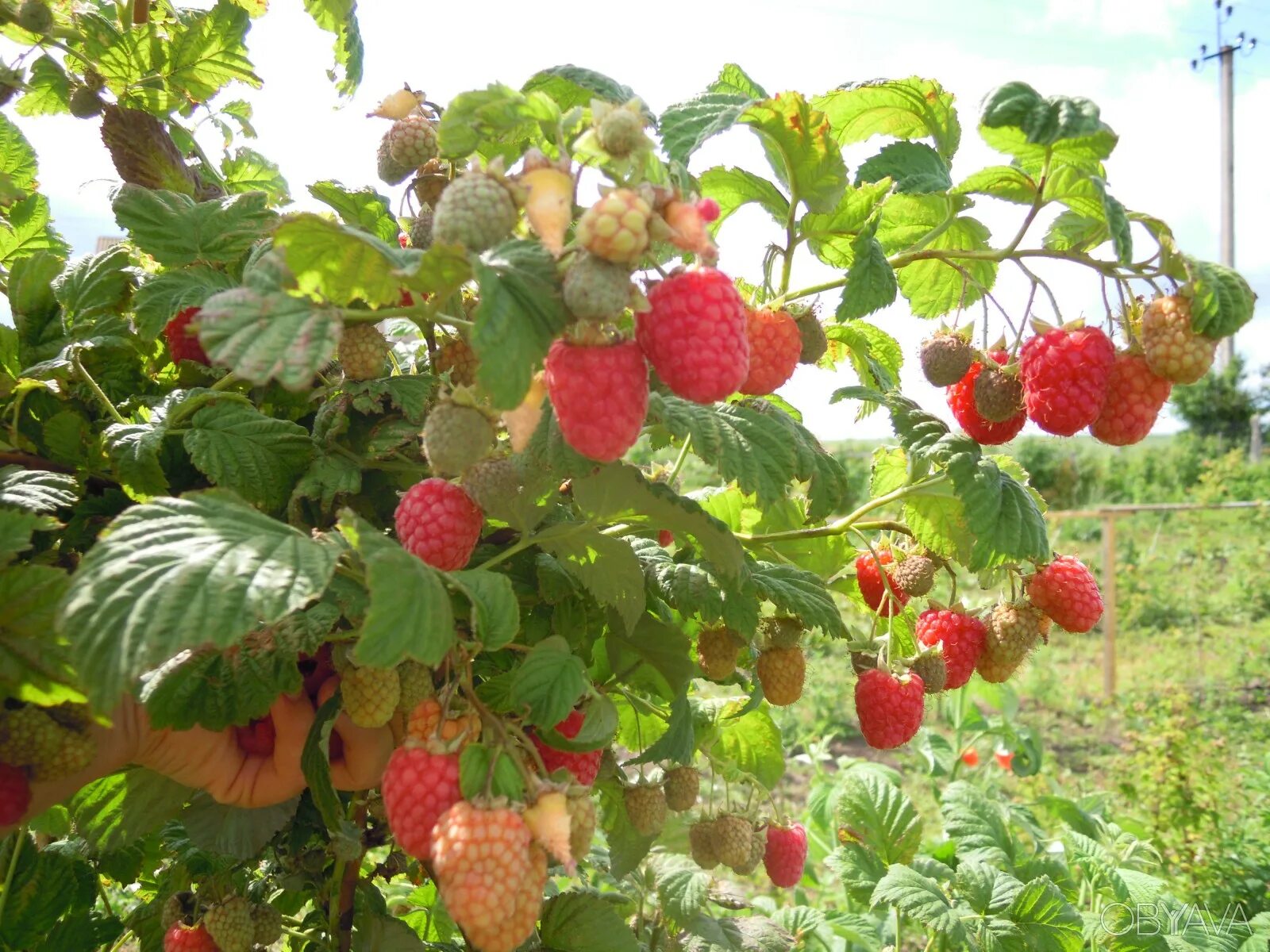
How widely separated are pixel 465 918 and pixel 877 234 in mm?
1026

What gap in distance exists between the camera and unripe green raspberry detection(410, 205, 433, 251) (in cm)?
98

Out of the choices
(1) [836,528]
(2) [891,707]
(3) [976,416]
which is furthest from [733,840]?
(3) [976,416]

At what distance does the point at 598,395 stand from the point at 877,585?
0.89m

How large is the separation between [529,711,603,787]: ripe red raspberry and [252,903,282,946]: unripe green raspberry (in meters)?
0.60

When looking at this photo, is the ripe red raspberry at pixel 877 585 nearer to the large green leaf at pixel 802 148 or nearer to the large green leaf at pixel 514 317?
the large green leaf at pixel 802 148

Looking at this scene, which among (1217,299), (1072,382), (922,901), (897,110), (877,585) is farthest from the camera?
(922,901)

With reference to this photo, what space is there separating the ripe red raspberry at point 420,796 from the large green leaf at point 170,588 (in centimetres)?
20

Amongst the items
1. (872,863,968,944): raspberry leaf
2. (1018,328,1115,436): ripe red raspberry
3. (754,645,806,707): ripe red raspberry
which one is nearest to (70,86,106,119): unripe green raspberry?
(754,645,806,707): ripe red raspberry

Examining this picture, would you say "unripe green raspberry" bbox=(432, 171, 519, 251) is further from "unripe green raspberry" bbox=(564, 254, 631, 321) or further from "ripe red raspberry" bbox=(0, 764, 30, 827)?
"ripe red raspberry" bbox=(0, 764, 30, 827)

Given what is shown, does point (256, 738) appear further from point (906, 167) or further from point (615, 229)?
point (906, 167)

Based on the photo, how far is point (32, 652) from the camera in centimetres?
76

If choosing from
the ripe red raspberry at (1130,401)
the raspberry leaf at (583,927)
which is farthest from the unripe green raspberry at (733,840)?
the ripe red raspberry at (1130,401)

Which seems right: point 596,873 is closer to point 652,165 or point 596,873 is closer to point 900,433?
point 900,433

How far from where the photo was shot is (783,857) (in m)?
1.82
